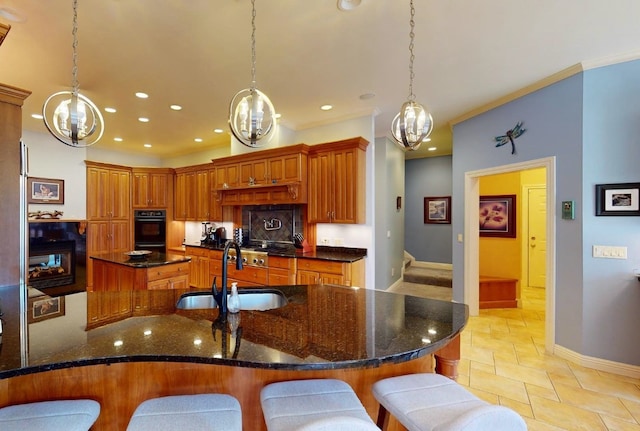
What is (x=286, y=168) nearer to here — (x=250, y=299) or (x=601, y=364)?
(x=250, y=299)

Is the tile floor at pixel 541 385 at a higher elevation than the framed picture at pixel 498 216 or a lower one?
lower

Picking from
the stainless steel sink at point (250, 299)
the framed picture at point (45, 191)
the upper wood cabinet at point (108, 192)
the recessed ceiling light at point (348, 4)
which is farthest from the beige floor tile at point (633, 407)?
the framed picture at point (45, 191)

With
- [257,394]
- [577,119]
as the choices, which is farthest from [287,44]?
[577,119]

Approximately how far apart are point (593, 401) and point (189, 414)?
120 inches

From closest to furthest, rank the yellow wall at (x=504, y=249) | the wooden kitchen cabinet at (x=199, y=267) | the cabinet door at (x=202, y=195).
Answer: the yellow wall at (x=504, y=249) → the wooden kitchen cabinet at (x=199, y=267) → the cabinet door at (x=202, y=195)

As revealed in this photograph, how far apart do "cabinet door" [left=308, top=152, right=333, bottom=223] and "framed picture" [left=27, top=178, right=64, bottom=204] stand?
4.71m

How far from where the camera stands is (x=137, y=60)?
282 centimetres

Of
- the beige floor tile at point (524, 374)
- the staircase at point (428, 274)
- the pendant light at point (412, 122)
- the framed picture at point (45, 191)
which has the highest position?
the pendant light at point (412, 122)

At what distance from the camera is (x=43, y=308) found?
1.66 meters

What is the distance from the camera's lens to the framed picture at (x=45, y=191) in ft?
16.5

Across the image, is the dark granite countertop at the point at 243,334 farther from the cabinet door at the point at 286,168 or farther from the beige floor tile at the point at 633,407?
the cabinet door at the point at 286,168

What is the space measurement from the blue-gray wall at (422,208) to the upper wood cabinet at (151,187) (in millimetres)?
5885

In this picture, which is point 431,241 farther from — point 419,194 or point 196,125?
point 196,125

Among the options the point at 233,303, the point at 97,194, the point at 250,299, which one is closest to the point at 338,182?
the point at 250,299
